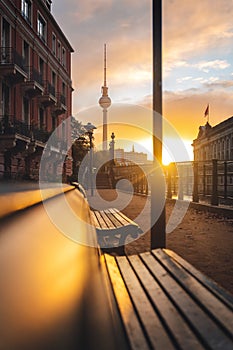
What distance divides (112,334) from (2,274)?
14.4 inches

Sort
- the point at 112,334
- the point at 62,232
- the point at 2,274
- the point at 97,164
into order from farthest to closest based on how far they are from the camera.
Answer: the point at 97,164 < the point at 62,232 < the point at 112,334 < the point at 2,274

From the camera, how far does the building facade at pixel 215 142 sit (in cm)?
5054

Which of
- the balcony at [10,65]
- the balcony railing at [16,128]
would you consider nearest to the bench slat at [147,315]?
the balcony railing at [16,128]

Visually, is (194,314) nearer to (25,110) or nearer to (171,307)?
(171,307)

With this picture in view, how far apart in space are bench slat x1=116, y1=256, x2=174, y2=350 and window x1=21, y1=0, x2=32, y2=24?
21.1 meters

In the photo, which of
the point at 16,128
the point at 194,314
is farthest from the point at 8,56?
the point at 194,314

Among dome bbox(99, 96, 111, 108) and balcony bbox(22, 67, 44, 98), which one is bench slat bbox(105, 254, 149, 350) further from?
dome bbox(99, 96, 111, 108)

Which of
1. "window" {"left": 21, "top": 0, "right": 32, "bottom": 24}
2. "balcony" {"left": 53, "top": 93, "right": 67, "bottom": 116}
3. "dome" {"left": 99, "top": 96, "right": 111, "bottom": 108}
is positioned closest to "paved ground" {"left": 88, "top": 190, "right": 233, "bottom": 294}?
"window" {"left": 21, "top": 0, "right": 32, "bottom": 24}

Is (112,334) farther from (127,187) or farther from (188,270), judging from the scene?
Answer: (127,187)

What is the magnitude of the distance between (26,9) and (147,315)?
2292cm

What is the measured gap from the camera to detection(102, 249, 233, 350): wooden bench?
113cm

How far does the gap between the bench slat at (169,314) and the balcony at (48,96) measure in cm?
2260

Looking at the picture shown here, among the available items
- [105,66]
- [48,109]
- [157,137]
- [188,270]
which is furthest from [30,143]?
[105,66]

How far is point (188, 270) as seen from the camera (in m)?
2.13
